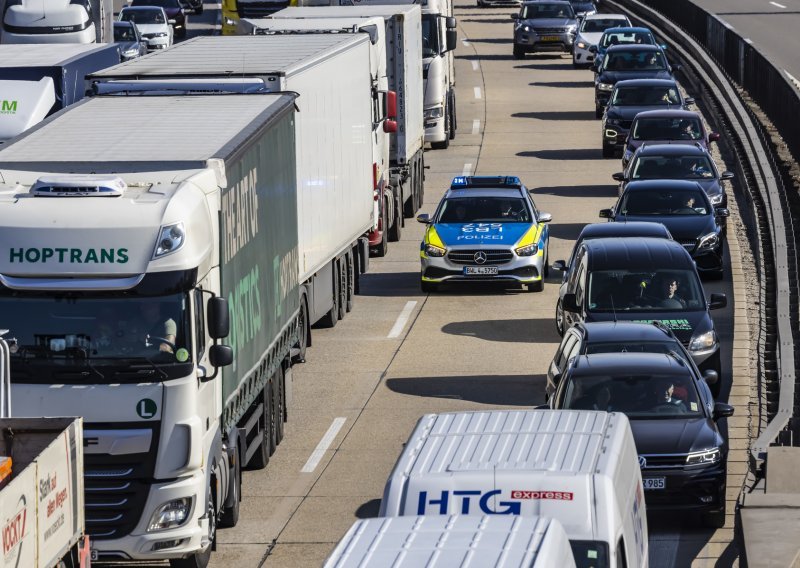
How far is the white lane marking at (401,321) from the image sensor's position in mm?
24606

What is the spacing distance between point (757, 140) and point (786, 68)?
15.4m

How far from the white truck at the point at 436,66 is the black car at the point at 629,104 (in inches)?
148

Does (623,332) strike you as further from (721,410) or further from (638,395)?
(721,410)

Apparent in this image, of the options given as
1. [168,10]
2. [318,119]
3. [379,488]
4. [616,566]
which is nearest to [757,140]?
[318,119]

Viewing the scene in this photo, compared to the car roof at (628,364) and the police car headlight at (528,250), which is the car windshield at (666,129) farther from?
the car roof at (628,364)

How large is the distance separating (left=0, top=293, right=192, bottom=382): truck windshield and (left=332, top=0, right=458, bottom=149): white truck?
80.8 feet

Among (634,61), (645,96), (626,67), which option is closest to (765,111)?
(645,96)

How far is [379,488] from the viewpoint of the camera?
17250 mm

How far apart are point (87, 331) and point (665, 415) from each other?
5.55m

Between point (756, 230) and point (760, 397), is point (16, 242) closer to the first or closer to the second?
point (760, 397)

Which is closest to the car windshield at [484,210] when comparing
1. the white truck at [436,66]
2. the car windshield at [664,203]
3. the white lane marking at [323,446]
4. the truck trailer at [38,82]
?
the car windshield at [664,203]

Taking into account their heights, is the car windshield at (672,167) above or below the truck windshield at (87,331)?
below

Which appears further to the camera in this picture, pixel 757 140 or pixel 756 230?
pixel 757 140

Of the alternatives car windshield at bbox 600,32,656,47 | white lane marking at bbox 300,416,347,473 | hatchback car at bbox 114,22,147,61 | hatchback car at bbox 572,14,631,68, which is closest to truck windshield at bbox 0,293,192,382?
white lane marking at bbox 300,416,347,473
